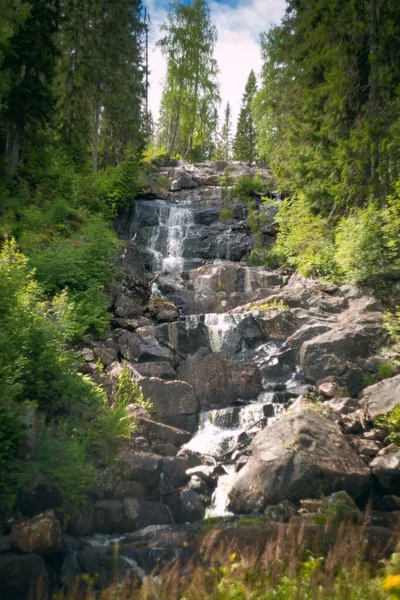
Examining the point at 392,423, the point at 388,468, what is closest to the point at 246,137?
the point at 392,423

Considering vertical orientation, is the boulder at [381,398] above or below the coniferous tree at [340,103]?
below

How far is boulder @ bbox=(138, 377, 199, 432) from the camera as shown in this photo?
10.6m

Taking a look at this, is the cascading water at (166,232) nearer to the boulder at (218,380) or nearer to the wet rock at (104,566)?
the boulder at (218,380)

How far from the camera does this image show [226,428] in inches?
418

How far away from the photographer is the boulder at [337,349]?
1180 centimetres

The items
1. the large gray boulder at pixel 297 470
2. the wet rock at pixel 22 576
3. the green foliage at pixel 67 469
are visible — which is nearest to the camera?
the wet rock at pixel 22 576

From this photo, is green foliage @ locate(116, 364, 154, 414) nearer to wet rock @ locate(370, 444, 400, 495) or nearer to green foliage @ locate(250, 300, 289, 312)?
wet rock @ locate(370, 444, 400, 495)

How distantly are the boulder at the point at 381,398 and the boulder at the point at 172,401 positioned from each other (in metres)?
4.05

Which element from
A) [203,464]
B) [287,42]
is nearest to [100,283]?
[203,464]

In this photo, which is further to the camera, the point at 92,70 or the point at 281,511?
the point at 92,70

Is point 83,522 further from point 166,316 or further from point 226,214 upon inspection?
point 226,214

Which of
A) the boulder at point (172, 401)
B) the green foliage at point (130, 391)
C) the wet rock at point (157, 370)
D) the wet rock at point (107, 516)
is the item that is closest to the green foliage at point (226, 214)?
the wet rock at point (157, 370)

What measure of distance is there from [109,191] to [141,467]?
65.8ft

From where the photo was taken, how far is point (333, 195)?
17.9m
